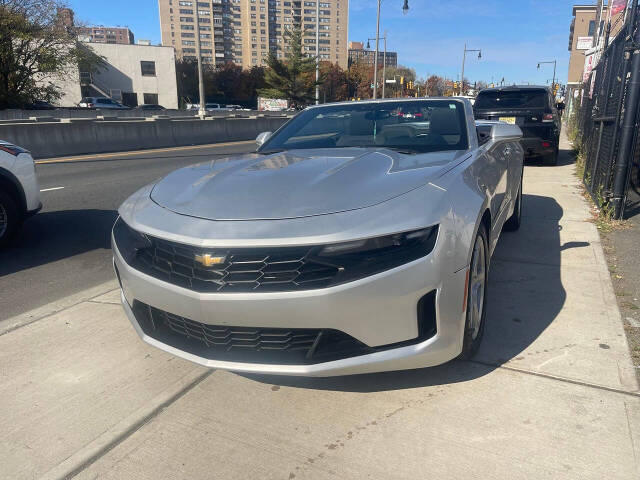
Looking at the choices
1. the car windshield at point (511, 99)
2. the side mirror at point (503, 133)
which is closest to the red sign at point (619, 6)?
the car windshield at point (511, 99)

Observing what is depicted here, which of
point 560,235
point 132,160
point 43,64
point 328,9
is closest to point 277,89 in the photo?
point 43,64

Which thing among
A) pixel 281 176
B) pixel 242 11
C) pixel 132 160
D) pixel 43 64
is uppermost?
pixel 242 11

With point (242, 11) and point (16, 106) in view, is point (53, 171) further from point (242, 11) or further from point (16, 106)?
point (242, 11)

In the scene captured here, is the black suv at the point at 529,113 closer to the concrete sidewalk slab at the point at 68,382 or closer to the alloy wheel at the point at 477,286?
the alloy wheel at the point at 477,286

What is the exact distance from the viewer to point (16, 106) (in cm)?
3712

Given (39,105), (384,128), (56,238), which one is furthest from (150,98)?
(384,128)

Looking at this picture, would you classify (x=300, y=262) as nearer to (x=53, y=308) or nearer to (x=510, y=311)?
(x=510, y=311)

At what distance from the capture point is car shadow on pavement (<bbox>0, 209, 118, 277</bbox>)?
5.17 meters

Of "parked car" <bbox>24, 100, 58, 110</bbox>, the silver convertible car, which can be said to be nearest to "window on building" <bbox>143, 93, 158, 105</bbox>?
"parked car" <bbox>24, 100, 58, 110</bbox>

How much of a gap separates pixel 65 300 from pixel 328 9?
523 ft

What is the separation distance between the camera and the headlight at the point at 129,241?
2502 mm

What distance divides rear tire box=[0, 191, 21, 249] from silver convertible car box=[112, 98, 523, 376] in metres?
3.25

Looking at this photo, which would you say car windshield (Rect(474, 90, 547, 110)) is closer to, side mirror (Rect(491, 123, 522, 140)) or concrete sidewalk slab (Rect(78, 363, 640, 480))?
side mirror (Rect(491, 123, 522, 140))

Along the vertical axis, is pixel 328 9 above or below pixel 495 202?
above
